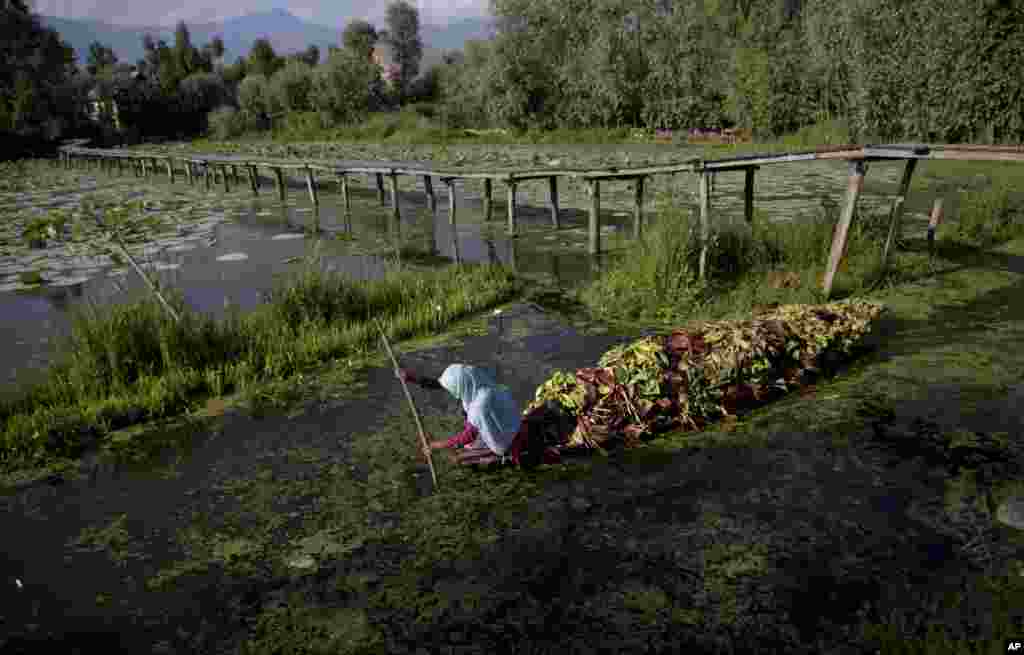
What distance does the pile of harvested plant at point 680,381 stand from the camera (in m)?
4.81

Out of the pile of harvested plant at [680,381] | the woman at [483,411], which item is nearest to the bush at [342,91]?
the pile of harvested plant at [680,381]

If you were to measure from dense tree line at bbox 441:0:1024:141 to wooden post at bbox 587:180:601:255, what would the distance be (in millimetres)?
13840

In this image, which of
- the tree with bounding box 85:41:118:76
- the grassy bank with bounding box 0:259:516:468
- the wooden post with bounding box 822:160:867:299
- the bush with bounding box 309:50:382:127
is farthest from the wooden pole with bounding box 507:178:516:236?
the tree with bounding box 85:41:118:76

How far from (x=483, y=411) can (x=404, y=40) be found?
71.5 m

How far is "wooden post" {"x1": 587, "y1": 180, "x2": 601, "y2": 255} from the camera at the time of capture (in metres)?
A: 10.7

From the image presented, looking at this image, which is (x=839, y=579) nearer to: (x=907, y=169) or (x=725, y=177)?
(x=907, y=169)

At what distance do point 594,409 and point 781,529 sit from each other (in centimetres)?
146

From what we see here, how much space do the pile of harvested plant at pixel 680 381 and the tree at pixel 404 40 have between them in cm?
6631

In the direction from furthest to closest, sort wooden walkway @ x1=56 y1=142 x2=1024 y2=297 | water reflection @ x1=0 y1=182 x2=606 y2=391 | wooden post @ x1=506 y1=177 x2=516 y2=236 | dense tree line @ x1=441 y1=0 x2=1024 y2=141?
dense tree line @ x1=441 y1=0 x2=1024 y2=141 < wooden post @ x1=506 y1=177 x2=516 y2=236 < water reflection @ x1=0 y1=182 x2=606 y2=391 < wooden walkway @ x1=56 y1=142 x2=1024 y2=297

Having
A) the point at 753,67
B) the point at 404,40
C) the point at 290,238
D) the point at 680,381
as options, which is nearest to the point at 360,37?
the point at 404,40

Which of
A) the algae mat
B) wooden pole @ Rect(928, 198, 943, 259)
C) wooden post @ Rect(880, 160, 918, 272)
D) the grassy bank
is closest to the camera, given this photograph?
the algae mat

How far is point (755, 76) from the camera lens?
25812 millimetres

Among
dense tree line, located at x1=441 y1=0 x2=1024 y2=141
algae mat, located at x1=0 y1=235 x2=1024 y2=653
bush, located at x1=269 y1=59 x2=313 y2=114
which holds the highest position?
bush, located at x1=269 y1=59 x2=313 y2=114

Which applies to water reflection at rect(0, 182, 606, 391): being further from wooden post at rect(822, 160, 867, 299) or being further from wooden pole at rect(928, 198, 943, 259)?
wooden pole at rect(928, 198, 943, 259)
